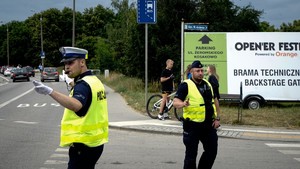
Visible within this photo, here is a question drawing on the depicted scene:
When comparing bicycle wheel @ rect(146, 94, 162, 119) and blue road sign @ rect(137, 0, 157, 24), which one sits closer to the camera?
bicycle wheel @ rect(146, 94, 162, 119)

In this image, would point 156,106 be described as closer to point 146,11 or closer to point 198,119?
point 146,11

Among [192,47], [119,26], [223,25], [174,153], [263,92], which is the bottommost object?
[174,153]

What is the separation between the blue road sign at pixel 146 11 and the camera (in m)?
16.1

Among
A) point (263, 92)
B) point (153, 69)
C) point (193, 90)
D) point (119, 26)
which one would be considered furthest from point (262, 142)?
point (119, 26)

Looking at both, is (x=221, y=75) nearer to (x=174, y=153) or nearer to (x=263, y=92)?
(x=263, y=92)

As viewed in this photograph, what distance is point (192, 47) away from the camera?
57.8 feet

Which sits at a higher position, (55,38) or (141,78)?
(55,38)

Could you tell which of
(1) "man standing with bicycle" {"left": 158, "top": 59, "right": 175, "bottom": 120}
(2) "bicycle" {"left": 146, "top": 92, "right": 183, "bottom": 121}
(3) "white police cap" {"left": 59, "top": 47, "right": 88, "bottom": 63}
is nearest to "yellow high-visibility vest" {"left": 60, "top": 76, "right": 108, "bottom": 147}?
(3) "white police cap" {"left": 59, "top": 47, "right": 88, "bottom": 63}

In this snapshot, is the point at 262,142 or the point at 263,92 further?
the point at 263,92

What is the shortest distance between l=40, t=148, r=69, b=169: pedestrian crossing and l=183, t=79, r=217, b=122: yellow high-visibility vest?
2.63 m

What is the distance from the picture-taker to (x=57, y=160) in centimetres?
778

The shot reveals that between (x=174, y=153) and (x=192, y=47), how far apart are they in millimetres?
9585

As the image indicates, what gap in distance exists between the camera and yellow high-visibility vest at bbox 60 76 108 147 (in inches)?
153

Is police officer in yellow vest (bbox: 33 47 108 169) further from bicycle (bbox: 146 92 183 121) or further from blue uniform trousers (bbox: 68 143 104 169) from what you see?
bicycle (bbox: 146 92 183 121)
